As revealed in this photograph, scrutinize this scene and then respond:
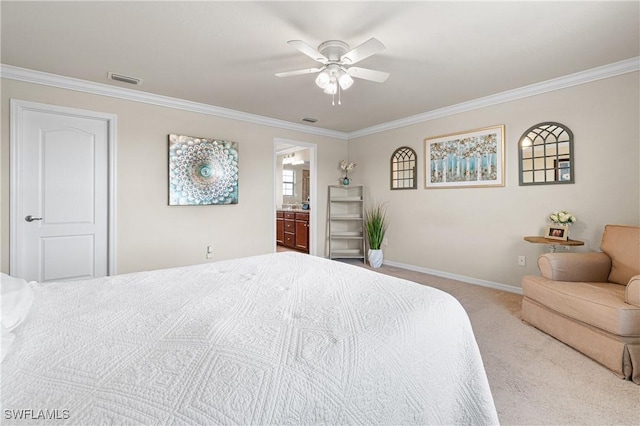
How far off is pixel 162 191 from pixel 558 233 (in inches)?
175

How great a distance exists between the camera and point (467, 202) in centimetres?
400

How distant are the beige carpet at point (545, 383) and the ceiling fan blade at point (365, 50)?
7.36 ft

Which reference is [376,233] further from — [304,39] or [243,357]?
[243,357]

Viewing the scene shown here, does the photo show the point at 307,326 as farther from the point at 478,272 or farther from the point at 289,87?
the point at 478,272

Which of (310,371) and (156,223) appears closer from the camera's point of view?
(310,371)

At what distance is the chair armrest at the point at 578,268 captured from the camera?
2.52 m

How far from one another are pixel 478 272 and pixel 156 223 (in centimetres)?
412

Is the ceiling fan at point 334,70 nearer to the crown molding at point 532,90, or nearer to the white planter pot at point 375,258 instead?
the crown molding at point 532,90

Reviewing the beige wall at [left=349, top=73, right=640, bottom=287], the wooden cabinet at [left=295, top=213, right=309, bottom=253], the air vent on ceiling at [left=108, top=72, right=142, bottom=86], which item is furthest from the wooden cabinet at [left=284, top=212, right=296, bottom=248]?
the air vent on ceiling at [left=108, top=72, right=142, bottom=86]

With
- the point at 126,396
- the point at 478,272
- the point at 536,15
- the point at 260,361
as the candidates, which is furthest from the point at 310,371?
the point at 478,272

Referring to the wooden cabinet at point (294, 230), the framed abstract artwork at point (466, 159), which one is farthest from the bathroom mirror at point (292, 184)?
the framed abstract artwork at point (466, 159)

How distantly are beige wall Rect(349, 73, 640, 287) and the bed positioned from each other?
275 cm

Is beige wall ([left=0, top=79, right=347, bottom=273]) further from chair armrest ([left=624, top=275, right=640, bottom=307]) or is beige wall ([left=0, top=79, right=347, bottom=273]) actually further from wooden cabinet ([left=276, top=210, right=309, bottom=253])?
chair armrest ([left=624, top=275, right=640, bottom=307])

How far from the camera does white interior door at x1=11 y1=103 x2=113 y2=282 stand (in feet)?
9.68
